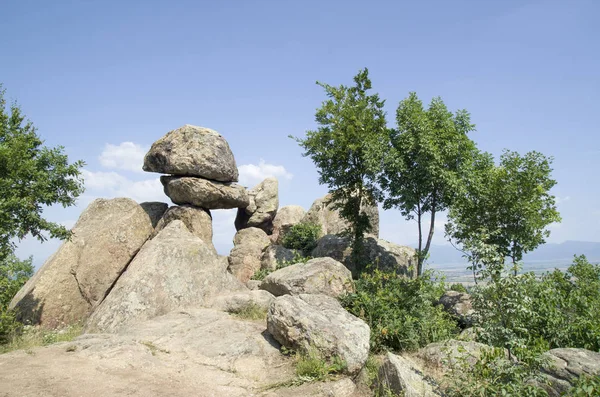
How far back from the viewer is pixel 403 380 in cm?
858

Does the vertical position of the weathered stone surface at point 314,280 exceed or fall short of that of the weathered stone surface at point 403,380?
it exceeds it

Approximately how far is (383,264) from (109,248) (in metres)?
16.4

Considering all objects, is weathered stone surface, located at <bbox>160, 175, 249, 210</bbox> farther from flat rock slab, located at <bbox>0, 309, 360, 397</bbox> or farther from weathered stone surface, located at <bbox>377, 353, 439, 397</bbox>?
weathered stone surface, located at <bbox>377, 353, 439, 397</bbox>

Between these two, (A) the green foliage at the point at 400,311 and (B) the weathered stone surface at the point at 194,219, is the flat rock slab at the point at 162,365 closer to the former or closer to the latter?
(A) the green foliage at the point at 400,311

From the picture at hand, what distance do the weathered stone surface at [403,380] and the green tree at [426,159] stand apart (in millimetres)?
14249

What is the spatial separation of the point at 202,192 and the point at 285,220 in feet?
29.5

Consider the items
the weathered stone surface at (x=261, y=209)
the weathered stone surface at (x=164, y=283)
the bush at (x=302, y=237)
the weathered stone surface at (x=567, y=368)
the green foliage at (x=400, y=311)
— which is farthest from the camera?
the weathered stone surface at (x=261, y=209)

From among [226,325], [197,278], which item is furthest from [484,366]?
[197,278]

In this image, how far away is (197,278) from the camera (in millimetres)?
16344

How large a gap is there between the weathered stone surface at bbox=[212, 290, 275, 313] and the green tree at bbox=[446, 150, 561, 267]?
1246 cm

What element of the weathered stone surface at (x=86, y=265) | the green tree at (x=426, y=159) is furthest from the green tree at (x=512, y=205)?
the weathered stone surface at (x=86, y=265)

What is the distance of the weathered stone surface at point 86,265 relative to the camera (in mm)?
17266

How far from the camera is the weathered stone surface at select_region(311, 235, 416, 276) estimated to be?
25500 millimetres

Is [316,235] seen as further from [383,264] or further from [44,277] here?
[44,277]
